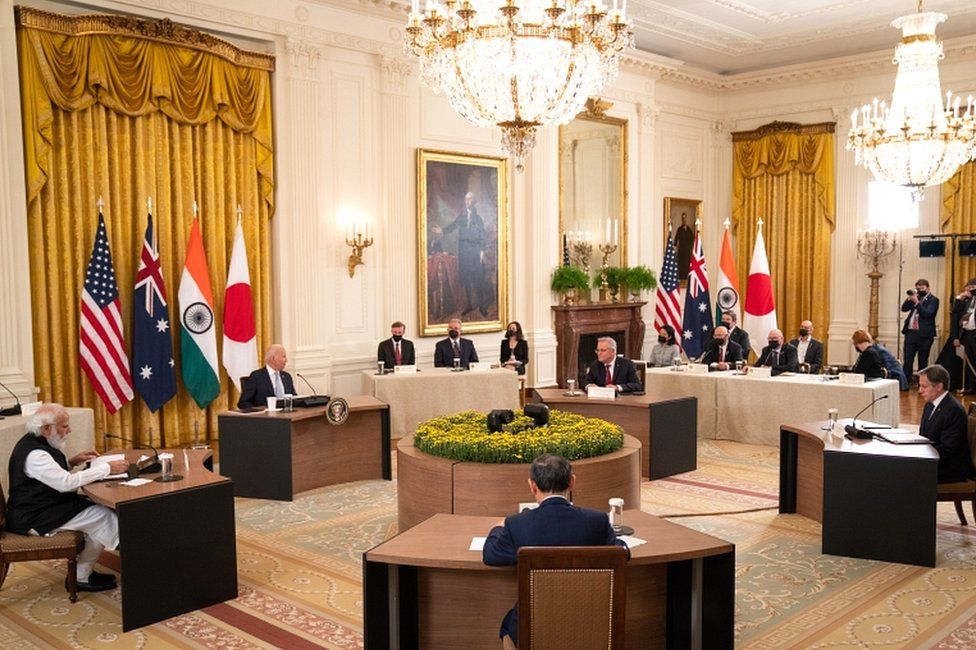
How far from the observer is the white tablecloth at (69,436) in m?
7.24

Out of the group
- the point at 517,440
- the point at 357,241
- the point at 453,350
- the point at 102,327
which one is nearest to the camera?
the point at 517,440

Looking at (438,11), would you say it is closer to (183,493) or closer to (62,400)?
(183,493)

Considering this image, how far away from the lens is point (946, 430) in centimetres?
668

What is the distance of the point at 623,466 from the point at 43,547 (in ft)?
12.6

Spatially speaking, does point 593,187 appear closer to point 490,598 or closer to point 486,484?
point 486,484

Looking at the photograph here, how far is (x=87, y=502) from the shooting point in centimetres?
576

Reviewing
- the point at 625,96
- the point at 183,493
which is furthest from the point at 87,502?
the point at 625,96

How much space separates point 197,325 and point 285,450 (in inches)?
98.1

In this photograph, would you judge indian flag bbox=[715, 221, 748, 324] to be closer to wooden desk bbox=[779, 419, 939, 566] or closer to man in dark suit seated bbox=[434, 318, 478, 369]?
man in dark suit seated bbox=[434, 318, 478, 369]

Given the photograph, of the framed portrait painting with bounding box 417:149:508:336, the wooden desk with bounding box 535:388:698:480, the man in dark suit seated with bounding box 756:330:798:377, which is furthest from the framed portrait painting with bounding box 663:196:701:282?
the wooden desk with bounding box 535:388:698:480

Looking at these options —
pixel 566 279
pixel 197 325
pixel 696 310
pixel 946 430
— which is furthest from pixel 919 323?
pixel 197 325

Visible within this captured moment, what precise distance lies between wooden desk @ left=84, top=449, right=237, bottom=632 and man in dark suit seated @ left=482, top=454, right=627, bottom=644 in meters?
2.32

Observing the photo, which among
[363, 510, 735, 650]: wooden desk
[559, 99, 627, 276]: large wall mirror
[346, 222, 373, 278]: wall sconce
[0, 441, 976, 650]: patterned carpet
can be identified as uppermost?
[559, 99, 627, 276]: large wall mirror

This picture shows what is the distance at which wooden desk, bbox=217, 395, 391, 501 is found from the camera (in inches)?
323
